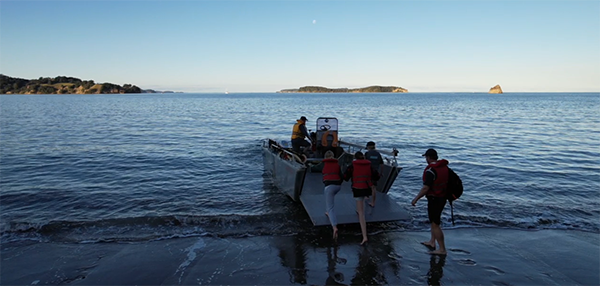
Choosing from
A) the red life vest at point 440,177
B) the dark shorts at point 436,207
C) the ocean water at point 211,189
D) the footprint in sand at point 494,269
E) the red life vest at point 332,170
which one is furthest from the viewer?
the ocean water at point 211,189

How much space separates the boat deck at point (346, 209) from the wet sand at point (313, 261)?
336 millimetres

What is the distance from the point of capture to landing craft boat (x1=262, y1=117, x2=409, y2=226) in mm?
7547

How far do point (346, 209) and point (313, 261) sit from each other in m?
1.99

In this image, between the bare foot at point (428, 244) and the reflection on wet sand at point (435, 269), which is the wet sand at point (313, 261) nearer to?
the reflection on wet sand at point (435, 269)

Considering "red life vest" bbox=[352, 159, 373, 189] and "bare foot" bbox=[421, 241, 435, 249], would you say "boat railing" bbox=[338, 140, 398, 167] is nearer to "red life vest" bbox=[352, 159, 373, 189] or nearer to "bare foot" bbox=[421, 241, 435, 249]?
Answer: "red life vest" bbox=[352, 159, 373, 189]

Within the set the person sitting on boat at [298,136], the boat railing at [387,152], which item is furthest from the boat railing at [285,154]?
the boat railing at [387,152]

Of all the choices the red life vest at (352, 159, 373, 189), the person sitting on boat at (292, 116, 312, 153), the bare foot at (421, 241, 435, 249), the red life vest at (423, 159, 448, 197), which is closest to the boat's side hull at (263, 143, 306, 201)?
the person sitting on boat at (292, 116, 312, 153)

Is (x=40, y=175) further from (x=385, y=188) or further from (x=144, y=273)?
(x=385, y=188)

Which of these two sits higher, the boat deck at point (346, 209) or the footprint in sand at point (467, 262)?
the boat deck at point (346, 209)

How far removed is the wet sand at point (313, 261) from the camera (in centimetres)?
543

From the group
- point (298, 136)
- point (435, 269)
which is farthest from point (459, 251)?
point (298, 136)

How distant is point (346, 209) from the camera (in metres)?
7.74

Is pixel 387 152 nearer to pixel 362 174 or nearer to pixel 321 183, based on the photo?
pixel 321 183

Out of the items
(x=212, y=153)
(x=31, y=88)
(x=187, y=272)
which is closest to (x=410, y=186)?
(x=187, y=272)
